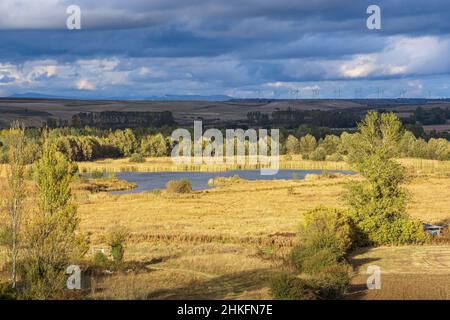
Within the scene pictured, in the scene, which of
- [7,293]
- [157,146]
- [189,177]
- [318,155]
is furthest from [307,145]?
[7,293]

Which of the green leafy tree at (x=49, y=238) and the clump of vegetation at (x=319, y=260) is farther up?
the green leafy tree at (x=49, y=238)

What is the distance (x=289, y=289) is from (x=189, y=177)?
229 ft

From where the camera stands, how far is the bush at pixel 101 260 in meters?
31.5

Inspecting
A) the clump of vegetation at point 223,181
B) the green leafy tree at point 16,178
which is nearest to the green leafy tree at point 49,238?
the green leafy tree at point 16,178

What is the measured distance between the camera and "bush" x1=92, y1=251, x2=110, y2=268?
3147cm

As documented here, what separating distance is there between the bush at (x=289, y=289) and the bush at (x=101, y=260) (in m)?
11.1

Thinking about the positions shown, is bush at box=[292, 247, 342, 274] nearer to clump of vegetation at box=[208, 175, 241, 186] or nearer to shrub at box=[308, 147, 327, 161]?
clump of vegetation at box=[208, 175, 241, 186]

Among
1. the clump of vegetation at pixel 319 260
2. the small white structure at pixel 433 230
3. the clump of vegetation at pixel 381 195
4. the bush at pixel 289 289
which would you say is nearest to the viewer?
the bush at pixel 289 289

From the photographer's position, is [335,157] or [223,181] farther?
[335,157]

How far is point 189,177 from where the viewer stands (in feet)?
301

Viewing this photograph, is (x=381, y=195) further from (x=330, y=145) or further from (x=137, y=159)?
(x=330, y=145)

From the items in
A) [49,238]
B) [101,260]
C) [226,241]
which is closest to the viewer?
[49,238]

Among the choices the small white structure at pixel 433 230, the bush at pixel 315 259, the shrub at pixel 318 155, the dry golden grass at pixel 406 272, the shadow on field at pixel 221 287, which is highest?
the shrub at pixel 318 155

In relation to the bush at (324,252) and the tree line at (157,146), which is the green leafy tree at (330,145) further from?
the bush at (324,252)
